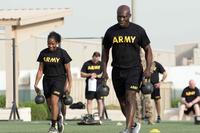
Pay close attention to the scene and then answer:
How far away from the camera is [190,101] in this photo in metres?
23.8

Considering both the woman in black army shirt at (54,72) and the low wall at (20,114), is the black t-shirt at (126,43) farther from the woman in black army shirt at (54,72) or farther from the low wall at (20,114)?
the low wall at (20,114)

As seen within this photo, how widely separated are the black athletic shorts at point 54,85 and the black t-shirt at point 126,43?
2556 mm

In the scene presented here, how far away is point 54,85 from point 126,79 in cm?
268

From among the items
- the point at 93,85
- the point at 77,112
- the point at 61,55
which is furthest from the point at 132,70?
the point at 77,112

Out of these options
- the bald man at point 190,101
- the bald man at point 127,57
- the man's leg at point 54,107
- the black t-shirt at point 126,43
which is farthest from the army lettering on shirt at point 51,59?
the bald man at point 190,101

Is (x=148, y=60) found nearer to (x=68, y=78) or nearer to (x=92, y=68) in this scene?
(x=68, y=78)

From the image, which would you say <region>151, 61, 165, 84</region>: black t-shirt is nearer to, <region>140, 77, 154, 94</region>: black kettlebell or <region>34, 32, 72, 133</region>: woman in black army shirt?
<region>34, 32, 72, 133</region>: woman in black army shirt

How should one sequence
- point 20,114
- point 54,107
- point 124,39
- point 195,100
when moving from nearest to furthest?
1. point 124,39
2. point 54,107
3. point 195,100
4. point 20,114

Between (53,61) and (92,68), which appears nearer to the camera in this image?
(53,61)

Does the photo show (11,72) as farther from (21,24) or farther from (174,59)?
(174,59)

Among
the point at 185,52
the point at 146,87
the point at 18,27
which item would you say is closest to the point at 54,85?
the point at 146,87

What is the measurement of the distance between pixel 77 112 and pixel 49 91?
38.5 feet

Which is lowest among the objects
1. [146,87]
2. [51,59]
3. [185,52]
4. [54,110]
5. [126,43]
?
[54,110]

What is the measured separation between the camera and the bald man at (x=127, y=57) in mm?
12047
